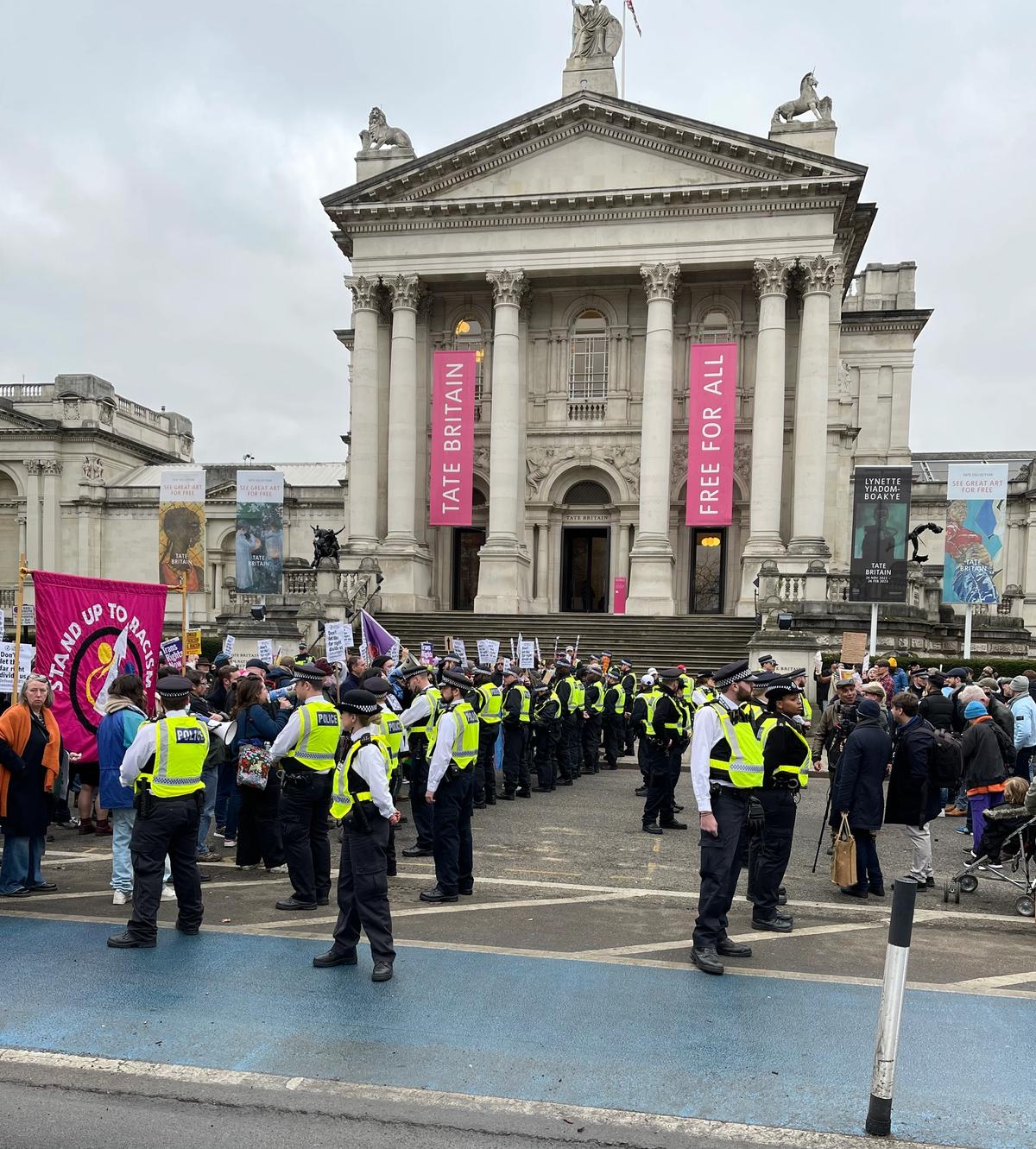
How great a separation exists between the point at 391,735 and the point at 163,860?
6.80 feet

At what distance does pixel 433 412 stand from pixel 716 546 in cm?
1145

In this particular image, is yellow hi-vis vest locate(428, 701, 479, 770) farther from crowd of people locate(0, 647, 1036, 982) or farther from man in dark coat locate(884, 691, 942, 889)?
man in dark coat locate(884, 691, 942, 889)

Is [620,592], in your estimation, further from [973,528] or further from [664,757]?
[664,757]

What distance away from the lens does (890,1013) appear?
487 cm

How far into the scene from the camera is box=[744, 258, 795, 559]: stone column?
32.7 meters

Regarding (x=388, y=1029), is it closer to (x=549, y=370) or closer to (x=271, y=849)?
(x=271, y=849)

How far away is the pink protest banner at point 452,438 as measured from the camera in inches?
1342

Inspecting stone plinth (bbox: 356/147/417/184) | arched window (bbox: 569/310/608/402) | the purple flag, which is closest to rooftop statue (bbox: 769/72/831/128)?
arched window (bbox: 569/310/608/402)

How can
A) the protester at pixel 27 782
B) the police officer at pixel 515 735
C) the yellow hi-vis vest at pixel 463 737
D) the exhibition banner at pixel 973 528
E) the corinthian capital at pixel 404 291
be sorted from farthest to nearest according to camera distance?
the corinthian capital at pixel 404 291 → the exhibition banner at pixel 973 528 → the police officer at pixel 515 735 → the yellow hi-vis vest at pixel 463 737 → the protester at pixel 27 782

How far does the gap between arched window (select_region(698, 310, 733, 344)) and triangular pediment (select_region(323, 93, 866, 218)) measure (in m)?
4.88

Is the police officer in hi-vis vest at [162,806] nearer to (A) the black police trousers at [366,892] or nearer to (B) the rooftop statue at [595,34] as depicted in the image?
(A) the black police trousers at [366,892]

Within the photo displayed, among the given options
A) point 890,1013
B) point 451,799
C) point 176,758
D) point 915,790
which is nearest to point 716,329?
Result: point 915,790


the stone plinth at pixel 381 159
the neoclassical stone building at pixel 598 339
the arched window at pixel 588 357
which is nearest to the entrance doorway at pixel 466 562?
the neoclassical stone building at pixel 598 339

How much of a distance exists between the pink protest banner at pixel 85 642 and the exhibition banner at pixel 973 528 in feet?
68.7
